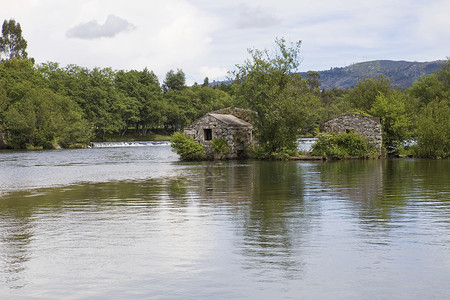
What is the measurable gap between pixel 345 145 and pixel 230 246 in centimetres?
3167

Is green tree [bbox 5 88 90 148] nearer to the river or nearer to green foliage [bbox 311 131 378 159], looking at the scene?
green foliage [bbox 311 131 378 159]

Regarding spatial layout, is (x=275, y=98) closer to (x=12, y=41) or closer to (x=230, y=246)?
(x=230, y=246)

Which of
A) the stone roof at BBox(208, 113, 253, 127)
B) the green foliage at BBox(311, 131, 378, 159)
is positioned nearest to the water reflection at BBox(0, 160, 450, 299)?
the green foliage at BBox(311, 131, 378, 159)

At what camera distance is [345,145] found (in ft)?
128

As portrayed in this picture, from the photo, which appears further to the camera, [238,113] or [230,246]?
[238,113]

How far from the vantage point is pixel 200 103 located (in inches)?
5221

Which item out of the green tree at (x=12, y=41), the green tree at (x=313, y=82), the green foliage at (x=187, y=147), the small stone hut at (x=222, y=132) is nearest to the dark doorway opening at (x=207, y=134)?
the small stone hut at (x=222, y=132)

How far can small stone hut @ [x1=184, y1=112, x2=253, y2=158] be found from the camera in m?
41.5

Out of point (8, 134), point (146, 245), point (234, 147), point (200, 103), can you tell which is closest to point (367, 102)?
point (234, 147)

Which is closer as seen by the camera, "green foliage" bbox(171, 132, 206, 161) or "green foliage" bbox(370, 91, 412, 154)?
"green foliage" bbox(370, 91, 412, 154)

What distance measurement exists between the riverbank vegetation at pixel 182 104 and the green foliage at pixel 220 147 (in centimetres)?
281

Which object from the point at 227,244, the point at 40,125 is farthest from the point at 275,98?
the point at 40,125

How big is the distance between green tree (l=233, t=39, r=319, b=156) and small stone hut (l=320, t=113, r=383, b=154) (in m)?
2.98

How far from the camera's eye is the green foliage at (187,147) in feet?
135
